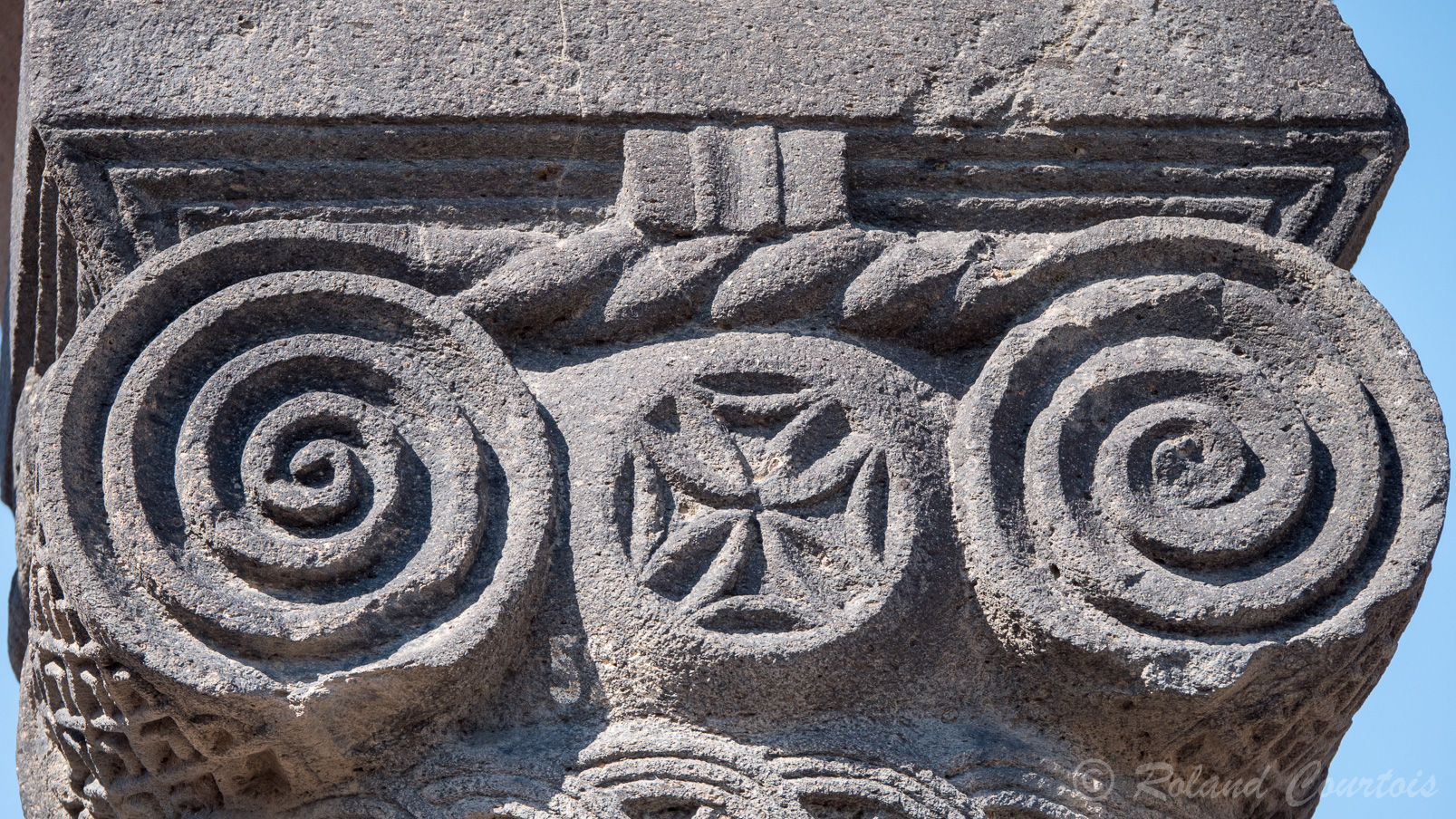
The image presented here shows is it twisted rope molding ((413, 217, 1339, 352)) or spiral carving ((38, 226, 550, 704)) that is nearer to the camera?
spiral carving ((38, 226, 550, 704))

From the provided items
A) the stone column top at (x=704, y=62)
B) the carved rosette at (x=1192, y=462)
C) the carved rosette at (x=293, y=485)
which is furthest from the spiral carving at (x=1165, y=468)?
the carved rosette at (x=293, y=485)

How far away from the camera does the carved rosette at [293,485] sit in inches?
78.7

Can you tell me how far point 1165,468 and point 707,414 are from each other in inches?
26.3

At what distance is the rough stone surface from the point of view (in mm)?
2053

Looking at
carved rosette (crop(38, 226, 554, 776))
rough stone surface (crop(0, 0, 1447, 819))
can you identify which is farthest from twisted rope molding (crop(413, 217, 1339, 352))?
carved rosette (crop(38, 226, 554, 776))

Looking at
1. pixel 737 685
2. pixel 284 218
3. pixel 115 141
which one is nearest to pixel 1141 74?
pixel 737 685

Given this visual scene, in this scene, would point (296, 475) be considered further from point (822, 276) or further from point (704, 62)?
point (704, 62)

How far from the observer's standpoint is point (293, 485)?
208 cm

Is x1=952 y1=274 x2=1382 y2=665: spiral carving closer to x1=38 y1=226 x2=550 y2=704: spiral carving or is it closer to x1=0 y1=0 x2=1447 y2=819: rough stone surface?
x1=0 y1=0 x2=1447 y2=819: rough stone surface

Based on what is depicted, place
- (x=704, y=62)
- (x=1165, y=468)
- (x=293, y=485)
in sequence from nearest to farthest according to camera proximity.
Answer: (x=293, y=485), (x=1165, y=468), (x=704, y=62)

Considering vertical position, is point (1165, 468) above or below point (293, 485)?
above

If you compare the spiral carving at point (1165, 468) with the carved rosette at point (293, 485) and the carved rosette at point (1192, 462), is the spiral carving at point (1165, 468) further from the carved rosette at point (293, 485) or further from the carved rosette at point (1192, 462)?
the carved rosette at point (293, 485)

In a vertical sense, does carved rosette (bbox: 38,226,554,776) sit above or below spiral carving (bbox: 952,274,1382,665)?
below

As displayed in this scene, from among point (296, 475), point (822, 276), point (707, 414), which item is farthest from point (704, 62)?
point (296, 475)
